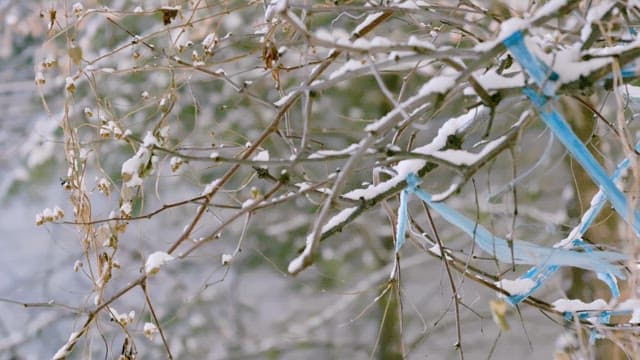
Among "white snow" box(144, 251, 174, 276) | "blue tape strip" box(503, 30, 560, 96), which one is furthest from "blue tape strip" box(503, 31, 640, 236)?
"white snow" box(144, 251, 174, 276)

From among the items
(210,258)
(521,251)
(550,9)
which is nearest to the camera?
(550,9)

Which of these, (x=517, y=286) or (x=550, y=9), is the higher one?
(x=550, y=9)

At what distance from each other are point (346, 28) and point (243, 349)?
36.3 inches

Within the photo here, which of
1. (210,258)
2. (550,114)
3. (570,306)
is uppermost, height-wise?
(210,258)

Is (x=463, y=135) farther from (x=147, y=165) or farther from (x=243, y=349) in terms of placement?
(x=243, y=349)

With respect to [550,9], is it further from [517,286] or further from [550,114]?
[517,286]

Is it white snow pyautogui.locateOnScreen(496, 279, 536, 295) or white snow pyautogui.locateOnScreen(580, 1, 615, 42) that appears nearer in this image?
white snow pyautogui.locateOnScreen(580, 1, 615, 42)

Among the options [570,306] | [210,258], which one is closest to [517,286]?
[570,306]

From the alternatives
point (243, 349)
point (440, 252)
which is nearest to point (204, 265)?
point (243, 349)

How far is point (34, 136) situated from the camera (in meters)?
2.27

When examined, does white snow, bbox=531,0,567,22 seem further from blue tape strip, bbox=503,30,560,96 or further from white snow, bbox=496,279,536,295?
white snow, bbox=496,279,536,295

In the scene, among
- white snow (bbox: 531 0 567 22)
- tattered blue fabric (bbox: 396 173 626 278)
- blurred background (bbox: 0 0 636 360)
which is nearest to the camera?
white snow (bbox: 531 0 567 22)

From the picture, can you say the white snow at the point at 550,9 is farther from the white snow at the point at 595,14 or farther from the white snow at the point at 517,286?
the white snow at the point at 517,286

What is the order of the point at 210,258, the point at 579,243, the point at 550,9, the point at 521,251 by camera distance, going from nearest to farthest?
the point at 550,9 → the point at 521,251 → the point at 579,243 → the point at 210,258
